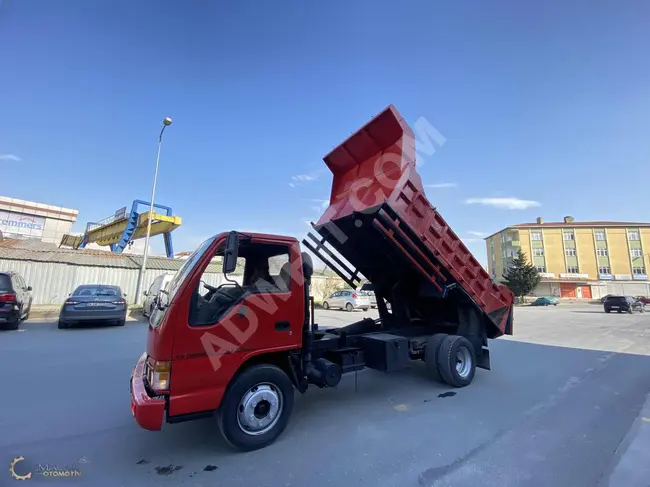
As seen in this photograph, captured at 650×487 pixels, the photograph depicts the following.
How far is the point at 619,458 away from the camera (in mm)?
3113

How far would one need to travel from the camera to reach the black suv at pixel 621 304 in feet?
81.9

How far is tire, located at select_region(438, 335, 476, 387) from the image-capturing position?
518 cm

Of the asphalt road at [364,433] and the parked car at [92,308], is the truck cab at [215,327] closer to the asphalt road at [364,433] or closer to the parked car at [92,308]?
the asphalt road at [364,433]

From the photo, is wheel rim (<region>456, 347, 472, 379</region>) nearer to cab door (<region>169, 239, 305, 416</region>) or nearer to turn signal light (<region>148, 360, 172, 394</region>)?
cab door (<region>169, 239, 305, 416</region>)

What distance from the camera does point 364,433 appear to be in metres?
3.66

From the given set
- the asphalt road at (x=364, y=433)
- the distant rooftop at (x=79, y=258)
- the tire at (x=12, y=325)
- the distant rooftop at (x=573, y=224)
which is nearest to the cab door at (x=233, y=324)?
the asphalt road at (x=364, y=433)

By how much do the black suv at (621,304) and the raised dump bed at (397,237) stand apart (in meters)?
27.4

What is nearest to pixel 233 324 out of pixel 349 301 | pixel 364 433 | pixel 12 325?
pixel 364 433

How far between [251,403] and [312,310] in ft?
4.19

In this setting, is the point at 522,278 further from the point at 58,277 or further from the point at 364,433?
the point at 58,277

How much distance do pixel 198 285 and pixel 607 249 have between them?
75940 mm

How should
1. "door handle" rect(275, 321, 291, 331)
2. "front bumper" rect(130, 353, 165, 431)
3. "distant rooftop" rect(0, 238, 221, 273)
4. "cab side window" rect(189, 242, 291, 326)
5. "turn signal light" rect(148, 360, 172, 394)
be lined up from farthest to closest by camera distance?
"distant rooftop" rect(0, 238, 221, 273), "door handle" rect(275, 321, 291, 331), "cab side window" rect(189, 242, 291, 326), "turn signal light" rect(148, 360, 172, 394), "front bumper" rect(130, 353, 165, 431)

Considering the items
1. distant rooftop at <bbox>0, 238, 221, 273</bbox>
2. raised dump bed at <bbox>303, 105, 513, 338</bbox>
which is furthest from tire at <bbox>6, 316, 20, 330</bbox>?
raised dump bed at <bbox>303, 105, 513, 338</bbox>

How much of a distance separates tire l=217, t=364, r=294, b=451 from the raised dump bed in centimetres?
243
